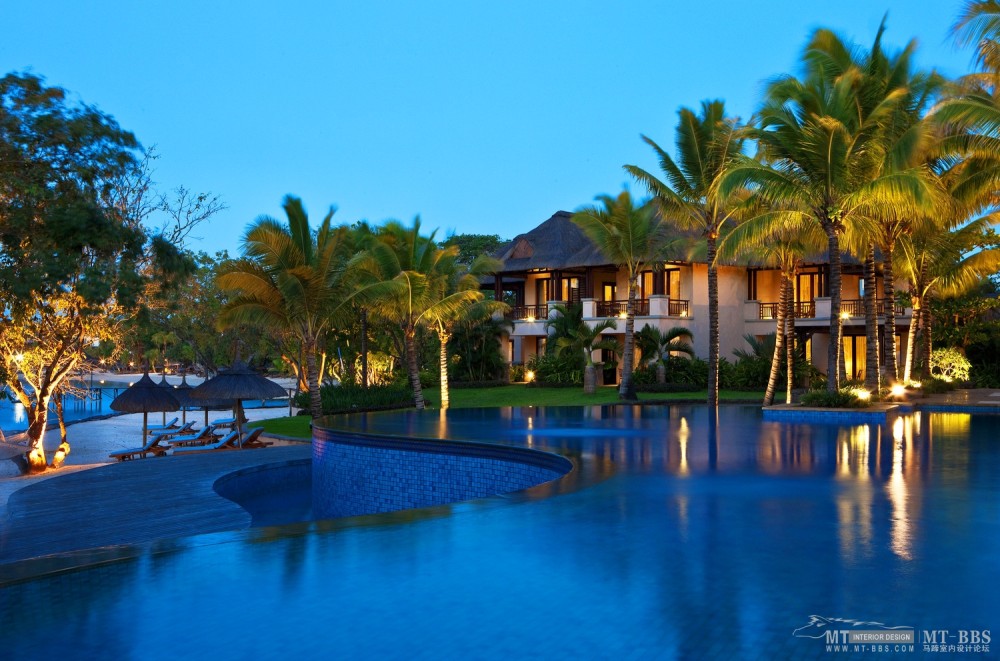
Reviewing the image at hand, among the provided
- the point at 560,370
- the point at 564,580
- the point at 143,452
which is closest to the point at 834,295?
the point at 564,580

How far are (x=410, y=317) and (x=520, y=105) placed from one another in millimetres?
50645

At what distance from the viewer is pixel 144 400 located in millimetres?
22375

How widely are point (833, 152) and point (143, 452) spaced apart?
16.3m

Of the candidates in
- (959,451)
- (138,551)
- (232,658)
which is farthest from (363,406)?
(232,658)

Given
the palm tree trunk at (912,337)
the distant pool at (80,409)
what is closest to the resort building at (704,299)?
the palm tree trunk at (912,337)

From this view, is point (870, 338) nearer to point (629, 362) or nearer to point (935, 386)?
point (935, 386)

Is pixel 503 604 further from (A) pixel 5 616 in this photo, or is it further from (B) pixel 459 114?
(B) pixel 459 114

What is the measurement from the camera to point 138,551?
6.14 meters

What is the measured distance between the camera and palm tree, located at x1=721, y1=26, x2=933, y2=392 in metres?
16.9

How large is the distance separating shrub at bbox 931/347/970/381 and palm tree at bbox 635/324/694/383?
7.82m

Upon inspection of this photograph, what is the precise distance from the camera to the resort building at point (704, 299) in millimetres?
32906

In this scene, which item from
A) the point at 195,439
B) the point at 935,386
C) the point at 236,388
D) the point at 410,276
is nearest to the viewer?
the point at 195,439

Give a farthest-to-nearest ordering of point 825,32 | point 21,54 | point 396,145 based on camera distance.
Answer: point 396,145, point 825,32, point 21,54

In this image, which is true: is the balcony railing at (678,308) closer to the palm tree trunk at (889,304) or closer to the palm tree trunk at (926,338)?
the palm tree trunk at (926,338)
